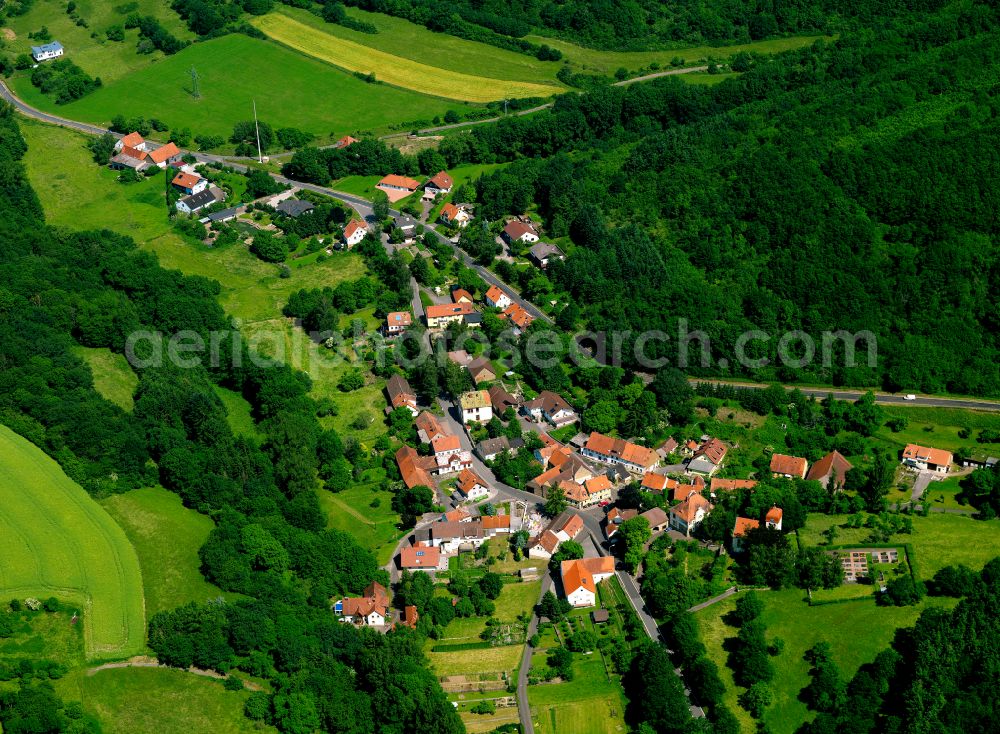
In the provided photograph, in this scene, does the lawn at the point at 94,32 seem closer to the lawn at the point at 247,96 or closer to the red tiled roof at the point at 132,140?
the lawn at the point at 247,96

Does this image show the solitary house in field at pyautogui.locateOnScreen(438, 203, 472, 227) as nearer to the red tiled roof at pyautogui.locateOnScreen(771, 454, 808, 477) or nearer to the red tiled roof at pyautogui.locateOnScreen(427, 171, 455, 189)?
the red tiled roof at pyautogui.locateOnScreen(427, 171, 455, 189)

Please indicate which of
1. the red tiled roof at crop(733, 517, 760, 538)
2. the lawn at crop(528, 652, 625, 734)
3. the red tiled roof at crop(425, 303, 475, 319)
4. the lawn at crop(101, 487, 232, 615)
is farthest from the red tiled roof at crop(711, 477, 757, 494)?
the lawn at crop(101, 487, 232, 615)

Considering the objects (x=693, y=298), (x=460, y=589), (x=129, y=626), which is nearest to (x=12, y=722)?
(x=129, y=626)

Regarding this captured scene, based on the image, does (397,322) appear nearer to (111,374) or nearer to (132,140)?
(111,374)

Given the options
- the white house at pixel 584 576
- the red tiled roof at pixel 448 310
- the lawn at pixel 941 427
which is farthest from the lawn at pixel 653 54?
the white house at pixel 584 576

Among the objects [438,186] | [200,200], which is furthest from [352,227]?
[200,200]

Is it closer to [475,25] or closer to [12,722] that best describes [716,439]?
[12,722]
